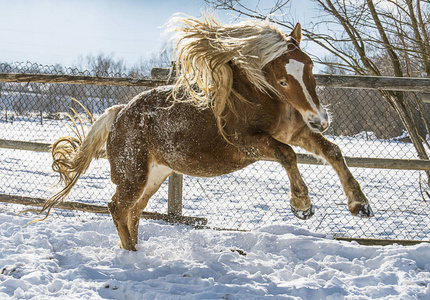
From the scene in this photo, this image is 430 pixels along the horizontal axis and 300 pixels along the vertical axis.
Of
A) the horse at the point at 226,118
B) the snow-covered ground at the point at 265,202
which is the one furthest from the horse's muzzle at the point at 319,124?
the snow-covered ground at the point at 265,202

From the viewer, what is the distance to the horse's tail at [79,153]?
3.92m

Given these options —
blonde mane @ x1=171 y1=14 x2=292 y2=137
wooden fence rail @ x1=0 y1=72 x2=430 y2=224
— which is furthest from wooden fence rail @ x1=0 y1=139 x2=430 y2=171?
blonde mane @ x1=171 y1=14 x2=292 y2=137

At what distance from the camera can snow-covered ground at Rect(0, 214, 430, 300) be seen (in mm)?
2678

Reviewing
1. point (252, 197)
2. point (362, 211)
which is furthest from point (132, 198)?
point (252, 197)

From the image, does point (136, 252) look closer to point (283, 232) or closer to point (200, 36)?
point (283, 232)

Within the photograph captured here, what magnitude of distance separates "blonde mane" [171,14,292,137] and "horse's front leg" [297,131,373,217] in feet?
1.59

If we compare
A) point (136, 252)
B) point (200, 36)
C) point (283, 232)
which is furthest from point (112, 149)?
point (283, 232)

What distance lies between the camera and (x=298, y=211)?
2.75 meters

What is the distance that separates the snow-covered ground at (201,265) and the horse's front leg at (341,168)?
0.60 m

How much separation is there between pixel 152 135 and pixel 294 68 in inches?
56.1

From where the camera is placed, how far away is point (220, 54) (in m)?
2.91

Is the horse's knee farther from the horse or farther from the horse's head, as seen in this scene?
the horse's head

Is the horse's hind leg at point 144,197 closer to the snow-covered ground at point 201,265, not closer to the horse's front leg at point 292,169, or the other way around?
the snow-covered ground at point 201,265

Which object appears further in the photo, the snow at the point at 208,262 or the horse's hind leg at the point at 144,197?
the horse's hind leg at the point at 144,197
